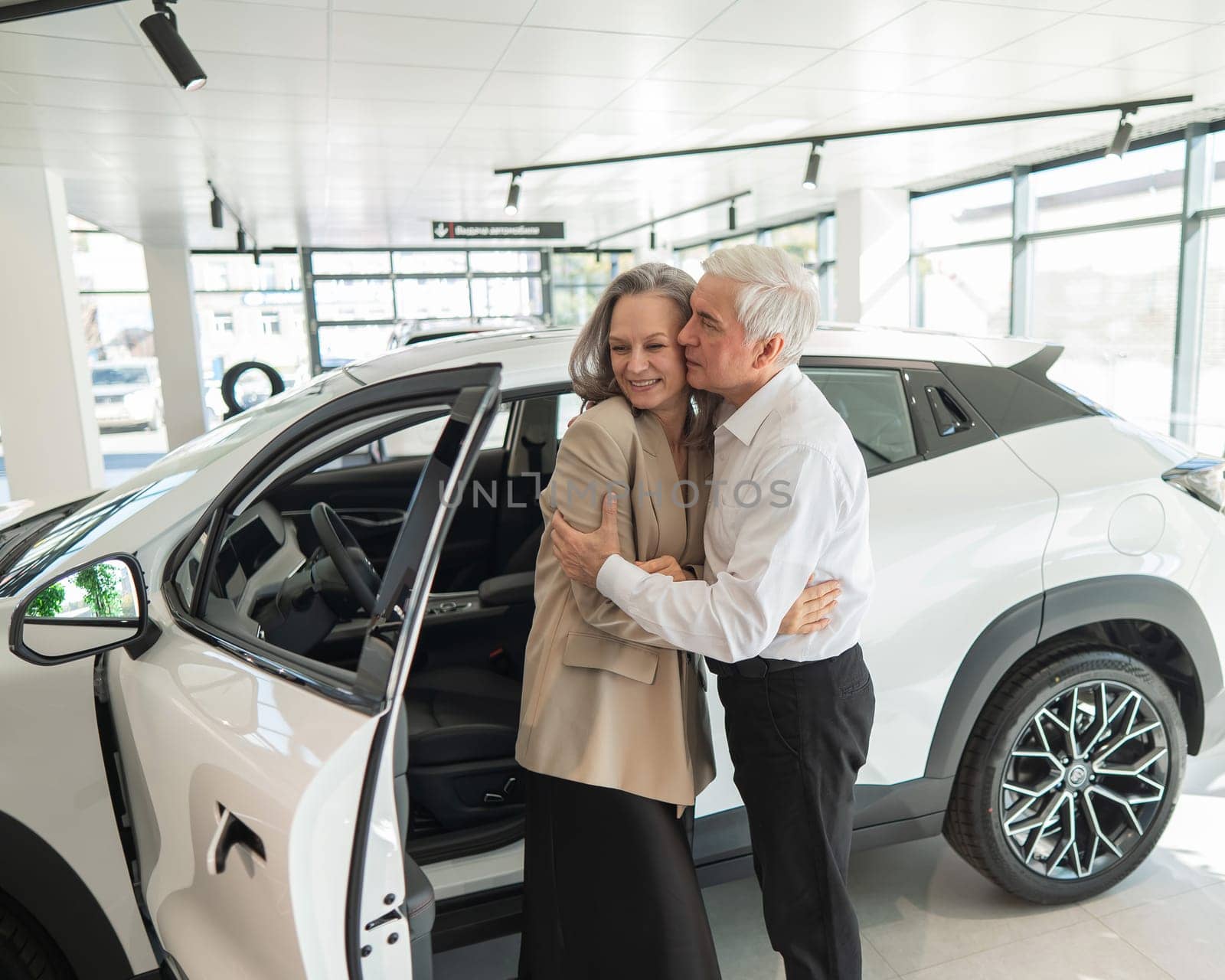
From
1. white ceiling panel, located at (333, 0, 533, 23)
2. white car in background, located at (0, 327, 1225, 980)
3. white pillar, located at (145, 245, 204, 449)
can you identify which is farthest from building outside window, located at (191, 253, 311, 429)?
white car in background, located at (0, 327, 1225, 980)

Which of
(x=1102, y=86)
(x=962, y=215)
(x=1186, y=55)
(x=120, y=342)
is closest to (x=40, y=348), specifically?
(x=1102, y=86)

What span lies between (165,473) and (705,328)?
1.26 meters

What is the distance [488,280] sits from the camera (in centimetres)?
1616

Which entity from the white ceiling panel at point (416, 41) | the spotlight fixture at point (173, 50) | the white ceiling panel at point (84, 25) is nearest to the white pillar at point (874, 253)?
the white ceiling panel at point (416, 41)

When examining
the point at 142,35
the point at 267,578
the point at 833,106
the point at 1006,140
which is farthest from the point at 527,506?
the point at 1006,140

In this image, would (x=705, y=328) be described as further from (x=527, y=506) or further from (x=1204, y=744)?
(x=1204, y=744)

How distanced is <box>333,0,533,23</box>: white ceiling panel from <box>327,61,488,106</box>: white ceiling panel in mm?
784

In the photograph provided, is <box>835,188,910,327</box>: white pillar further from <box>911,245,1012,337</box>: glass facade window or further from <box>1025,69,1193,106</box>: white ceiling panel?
<box>1025,69,1193,106</box>: white ceiling panel

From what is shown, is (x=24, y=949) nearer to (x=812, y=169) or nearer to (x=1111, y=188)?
(x=812, y=169)

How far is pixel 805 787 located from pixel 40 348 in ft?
22.2

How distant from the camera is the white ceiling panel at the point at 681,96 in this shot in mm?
4965

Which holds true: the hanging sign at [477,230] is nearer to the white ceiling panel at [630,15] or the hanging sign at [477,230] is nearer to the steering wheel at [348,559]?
the white ceiling panel at [630,15]

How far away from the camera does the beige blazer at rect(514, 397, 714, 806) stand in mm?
1382

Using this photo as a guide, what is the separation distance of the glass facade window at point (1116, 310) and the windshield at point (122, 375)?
41.3ft
